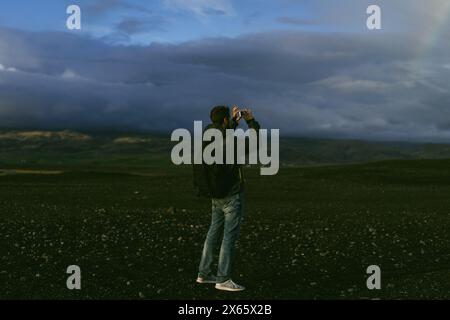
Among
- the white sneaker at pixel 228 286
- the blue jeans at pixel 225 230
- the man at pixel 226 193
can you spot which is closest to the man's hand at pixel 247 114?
the man at pixel 226 193

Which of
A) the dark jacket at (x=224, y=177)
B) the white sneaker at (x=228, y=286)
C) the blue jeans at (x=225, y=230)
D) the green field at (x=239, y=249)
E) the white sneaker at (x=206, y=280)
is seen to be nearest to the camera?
the dark jacket at (x=224, y=177)

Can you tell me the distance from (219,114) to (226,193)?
163 cm

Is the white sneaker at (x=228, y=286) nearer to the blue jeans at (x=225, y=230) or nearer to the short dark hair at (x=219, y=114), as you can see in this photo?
the blue jeans at (x=225, y=230)

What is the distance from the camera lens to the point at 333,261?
16781mm

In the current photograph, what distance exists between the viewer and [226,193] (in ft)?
42.2

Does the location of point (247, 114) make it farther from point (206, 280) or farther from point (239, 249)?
point (239, 249)

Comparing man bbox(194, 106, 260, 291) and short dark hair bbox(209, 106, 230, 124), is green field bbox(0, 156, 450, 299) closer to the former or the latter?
man bbox(194, 106, 260, 291)

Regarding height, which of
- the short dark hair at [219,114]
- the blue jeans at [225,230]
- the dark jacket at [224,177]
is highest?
the short dark hair at [219,114]

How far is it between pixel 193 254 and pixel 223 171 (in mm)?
5488

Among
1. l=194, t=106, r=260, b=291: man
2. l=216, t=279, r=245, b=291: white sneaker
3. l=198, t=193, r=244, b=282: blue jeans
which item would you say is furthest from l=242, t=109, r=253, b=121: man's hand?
l=216, t=279, r=245, b=291: white sneaker

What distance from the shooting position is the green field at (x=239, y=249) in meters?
13.5

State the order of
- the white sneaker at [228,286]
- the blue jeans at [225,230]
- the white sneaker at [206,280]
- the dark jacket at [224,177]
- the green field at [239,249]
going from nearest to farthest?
the dark jacket at [224,177] → the blue jeans at [225,230] → the white sneaker at [228,286] → the green field at [239,249] → the white sneaker at [206,280]

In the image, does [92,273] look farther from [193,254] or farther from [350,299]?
[350,299]

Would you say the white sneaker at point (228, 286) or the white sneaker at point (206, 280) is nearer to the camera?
the white sneaker at point (228, 286)
